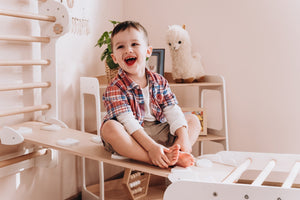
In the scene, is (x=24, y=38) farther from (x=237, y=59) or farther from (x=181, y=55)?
(x=237, y=59)

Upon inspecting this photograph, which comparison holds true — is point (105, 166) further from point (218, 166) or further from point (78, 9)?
point (218, 166)

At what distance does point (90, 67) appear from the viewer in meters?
1.99

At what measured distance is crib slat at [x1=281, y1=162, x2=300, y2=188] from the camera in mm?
977

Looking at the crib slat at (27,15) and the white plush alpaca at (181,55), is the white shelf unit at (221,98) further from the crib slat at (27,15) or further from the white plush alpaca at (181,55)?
the crib slat at (27,15)

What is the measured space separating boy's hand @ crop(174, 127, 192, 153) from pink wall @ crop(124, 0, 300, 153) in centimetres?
89

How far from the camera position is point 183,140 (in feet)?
4.27

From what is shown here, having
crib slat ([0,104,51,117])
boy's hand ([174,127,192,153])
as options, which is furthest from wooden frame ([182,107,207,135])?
crib slat ([0,104,51,117])

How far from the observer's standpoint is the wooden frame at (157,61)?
6.66 feet

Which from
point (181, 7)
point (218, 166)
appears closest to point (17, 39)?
point (218, 166)

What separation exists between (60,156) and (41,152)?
7.1 inches

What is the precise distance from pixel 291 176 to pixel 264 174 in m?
0.07

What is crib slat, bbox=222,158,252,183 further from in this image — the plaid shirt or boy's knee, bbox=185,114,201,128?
the plaid shirt

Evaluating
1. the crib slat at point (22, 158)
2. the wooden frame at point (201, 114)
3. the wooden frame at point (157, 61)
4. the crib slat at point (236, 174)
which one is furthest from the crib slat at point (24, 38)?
the crib slat at point (236, 174)

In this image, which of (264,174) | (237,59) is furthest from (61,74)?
(264,174)
